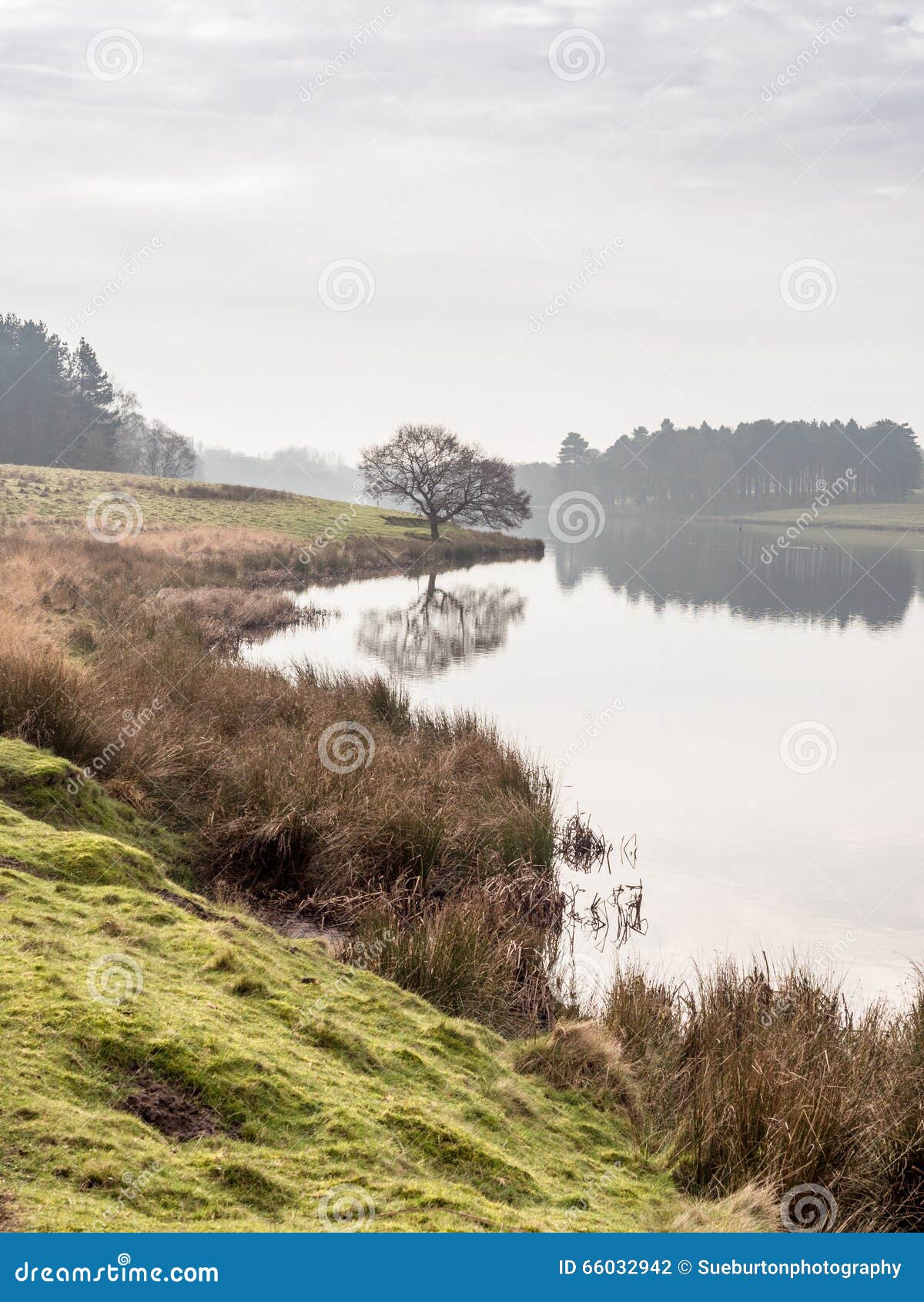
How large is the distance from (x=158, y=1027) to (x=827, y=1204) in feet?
9.48

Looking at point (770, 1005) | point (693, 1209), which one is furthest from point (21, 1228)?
point (770, 1005)

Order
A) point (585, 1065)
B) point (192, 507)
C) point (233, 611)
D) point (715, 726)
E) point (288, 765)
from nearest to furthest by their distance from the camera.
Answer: point (585, 1065) → point (288, 765) → point (715, 726) → point (233, 611) → point (192, 507)

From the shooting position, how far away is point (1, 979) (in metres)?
3.80

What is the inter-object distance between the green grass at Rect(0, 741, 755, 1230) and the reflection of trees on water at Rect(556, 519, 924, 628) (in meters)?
28.5

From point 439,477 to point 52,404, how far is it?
1585 inches

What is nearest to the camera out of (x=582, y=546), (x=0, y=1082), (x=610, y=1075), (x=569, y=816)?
(x=0, y=1082)

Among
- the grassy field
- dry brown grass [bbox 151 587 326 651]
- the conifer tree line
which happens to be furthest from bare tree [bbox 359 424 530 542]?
the grassy field

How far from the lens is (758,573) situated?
49188 mm

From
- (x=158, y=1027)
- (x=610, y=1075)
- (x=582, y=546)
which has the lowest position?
(x=610, y=1075)

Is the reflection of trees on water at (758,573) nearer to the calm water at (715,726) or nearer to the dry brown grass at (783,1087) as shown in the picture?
the calm water at (715,726)

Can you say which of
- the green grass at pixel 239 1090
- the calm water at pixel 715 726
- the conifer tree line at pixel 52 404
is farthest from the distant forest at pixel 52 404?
the green grass at pixel 239 1090

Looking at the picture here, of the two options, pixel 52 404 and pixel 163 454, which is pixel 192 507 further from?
pixel 163 454

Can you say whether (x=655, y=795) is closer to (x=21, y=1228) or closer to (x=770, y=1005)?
(x=770, y=1005)

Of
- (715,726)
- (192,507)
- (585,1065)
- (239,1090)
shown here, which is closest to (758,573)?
(192,507)
